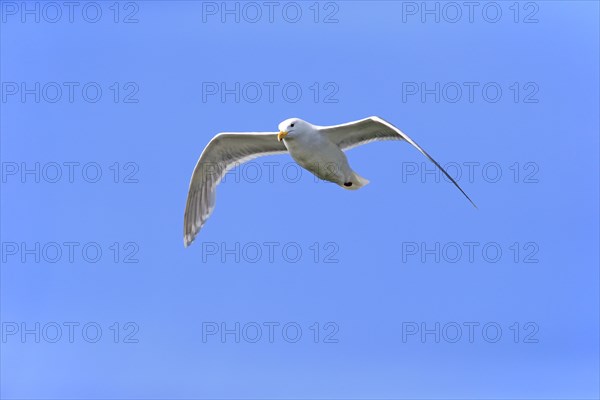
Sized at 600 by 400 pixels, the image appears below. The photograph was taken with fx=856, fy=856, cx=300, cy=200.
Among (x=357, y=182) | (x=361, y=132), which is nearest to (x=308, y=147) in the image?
(x=361, y=132)

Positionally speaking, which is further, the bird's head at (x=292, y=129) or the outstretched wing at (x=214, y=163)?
the outstretched wing at (x=214, y=163)

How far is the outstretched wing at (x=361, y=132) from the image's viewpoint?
8102 millimetres

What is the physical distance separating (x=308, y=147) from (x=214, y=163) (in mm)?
1856

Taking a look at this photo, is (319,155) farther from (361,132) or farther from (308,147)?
(361,132)

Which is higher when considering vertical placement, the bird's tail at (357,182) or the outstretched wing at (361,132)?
the outstretched wing at (361,132)

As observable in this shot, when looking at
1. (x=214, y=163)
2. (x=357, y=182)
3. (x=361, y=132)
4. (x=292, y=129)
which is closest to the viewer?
(x=292, y=129)

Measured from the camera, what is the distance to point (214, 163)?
380 inches

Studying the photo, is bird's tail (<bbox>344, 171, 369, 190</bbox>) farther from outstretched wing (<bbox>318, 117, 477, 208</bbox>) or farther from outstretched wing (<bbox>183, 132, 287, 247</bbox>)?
outstretched wing (<bbox>183, 132, 287, 247</bbox>)

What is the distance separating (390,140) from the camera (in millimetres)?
8430

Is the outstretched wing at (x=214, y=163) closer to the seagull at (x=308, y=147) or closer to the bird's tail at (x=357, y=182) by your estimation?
the seagull at (x=308, y=147)

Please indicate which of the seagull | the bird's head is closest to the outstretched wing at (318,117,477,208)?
the seagull

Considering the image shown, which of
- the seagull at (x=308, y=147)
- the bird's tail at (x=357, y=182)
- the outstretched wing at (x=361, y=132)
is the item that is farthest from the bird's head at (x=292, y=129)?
the bird's tail at (x=357, y=182)

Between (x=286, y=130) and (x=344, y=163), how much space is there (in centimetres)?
71

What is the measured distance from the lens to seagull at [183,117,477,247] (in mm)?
8094
